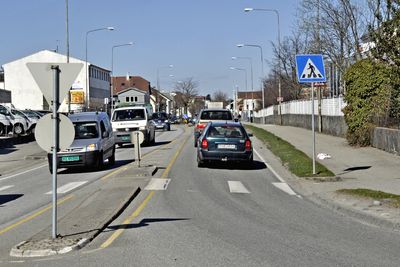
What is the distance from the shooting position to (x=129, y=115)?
1277 inches

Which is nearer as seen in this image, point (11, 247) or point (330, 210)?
point (11, 247)

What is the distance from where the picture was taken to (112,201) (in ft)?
39.3

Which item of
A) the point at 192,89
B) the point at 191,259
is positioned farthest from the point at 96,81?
the point at 191,259

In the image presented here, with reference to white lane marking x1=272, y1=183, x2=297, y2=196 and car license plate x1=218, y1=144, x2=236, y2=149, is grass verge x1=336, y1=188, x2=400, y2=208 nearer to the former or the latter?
white lane marking x1=272, y1=183, x2=297, y2=196

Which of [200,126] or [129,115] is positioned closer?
[200,126]

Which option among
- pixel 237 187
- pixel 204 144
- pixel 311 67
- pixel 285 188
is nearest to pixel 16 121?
pixel 204 144

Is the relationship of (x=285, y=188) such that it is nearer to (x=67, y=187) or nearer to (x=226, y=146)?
(x=226, y=146)

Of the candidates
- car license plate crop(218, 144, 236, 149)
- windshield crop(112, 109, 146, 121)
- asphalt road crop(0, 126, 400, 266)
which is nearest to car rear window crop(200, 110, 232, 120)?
windshield crop(112, 109, 146, 121)

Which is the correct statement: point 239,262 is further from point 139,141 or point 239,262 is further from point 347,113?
point 347,113

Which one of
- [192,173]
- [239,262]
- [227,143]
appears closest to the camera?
[239,262]

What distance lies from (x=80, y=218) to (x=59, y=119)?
2.53 metres

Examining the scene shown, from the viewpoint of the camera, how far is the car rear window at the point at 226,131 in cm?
1991

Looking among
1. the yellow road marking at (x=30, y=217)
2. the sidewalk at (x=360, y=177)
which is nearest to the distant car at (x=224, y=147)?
the sidewalk at (x=360, y=177)

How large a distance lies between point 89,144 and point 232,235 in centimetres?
1155
